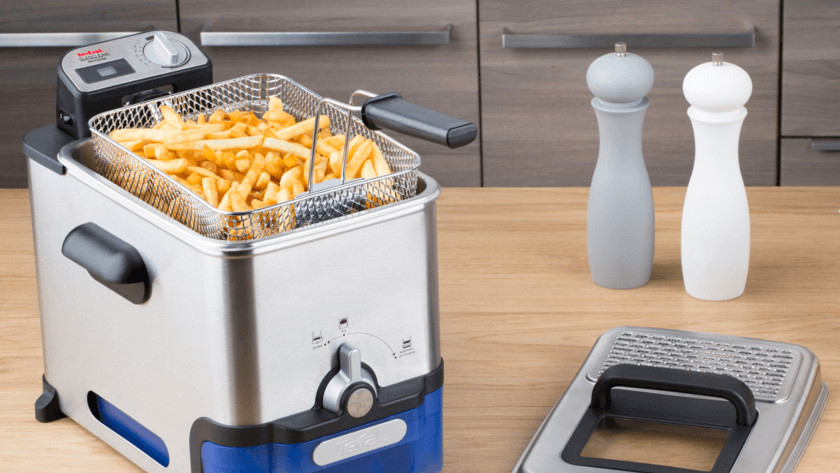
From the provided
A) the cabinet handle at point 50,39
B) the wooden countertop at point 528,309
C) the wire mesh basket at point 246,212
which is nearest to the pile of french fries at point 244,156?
the wire mesh basket at point 246,212

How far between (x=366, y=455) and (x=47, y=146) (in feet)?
1.38

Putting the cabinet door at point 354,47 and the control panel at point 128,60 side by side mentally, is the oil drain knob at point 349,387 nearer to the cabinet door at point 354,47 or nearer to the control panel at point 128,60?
the control panel at point 128,60

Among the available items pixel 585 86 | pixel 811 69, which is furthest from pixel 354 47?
pixel 811 69

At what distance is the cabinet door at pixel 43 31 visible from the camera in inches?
103

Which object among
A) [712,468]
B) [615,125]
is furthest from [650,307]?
[712,468]

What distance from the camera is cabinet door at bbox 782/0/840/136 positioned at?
2426 millimetres

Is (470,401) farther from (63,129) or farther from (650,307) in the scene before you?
(63,129)

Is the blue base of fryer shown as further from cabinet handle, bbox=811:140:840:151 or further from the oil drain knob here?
cabinet handle, bbox=811:140:840:151

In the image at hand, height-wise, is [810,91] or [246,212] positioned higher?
[246,212]

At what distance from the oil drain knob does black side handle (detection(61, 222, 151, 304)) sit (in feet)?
0.55

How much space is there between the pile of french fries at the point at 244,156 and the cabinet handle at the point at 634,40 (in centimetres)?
152

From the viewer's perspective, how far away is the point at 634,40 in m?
2.46

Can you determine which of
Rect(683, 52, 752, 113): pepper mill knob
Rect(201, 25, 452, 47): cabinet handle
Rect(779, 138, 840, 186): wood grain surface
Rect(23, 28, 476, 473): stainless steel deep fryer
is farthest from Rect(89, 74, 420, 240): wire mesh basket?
Rect(779, 138, 840, 186): wood grain surface

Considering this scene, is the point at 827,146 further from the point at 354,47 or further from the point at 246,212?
the point at 246,212
